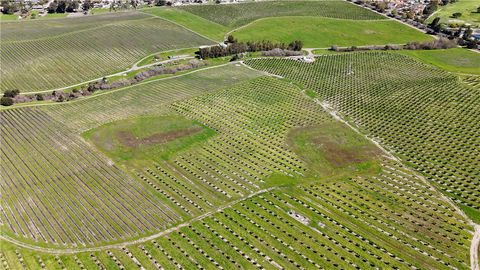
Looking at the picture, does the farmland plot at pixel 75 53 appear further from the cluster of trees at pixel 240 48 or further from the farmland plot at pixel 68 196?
the farmland plot at pixel 68 196

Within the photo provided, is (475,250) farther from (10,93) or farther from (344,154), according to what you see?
(10,93)

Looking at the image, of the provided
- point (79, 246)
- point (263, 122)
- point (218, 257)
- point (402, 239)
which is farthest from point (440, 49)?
point (79, 246)

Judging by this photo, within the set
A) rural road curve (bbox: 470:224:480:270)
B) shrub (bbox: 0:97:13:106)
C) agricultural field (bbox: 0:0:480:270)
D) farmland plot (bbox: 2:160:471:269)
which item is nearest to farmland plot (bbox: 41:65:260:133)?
agricultural field (bbox: 0:0:480:270)

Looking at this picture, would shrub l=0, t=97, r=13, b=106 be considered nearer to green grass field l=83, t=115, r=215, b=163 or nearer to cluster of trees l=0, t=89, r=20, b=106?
cluster of trees l=0, t=89, r=20, b=106

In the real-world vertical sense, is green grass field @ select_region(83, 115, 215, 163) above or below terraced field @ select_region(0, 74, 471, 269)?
above

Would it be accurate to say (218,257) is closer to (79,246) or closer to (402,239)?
(79,246)

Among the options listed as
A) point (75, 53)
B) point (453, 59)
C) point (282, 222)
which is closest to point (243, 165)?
point (282, 222)
